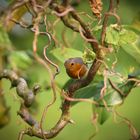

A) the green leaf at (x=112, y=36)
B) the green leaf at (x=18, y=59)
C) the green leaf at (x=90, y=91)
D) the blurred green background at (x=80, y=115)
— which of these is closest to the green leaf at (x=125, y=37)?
the green leaf at (x=112, y=36)

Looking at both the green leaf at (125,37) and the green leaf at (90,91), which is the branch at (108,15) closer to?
the green leaf at (125,37)

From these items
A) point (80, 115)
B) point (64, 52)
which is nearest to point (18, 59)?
point (64, 52)

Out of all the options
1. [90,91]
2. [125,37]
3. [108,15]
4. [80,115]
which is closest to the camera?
[108,15]

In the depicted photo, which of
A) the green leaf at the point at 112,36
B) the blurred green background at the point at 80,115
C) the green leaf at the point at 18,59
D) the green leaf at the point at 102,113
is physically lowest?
the blurred green background at the point at 80,115

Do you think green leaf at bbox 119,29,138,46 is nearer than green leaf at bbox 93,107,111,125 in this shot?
Yes

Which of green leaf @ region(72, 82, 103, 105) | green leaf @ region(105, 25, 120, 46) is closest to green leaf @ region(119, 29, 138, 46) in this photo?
green leaf @ region(105, 25, 120, 46)

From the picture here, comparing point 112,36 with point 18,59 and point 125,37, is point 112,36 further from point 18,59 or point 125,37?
point 18,59

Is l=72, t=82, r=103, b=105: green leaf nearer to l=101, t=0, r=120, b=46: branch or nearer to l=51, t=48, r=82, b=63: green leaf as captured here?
l=51, t=48, r=82, b=63: green leaf

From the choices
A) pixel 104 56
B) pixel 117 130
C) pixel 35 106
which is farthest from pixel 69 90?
pixel 117 130

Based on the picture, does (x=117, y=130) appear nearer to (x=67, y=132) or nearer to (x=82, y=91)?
(x=67, y=132)

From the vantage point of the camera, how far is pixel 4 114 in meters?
1.40

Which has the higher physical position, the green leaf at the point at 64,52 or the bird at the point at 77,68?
the bird at the point at 77,68

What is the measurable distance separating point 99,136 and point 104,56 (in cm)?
118

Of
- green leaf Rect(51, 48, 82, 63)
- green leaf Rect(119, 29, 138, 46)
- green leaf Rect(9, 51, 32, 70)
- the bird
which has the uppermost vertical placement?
green leaf Rect(119, 29, 138, 46)
